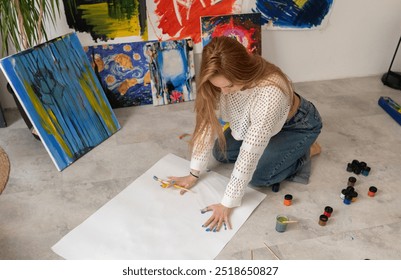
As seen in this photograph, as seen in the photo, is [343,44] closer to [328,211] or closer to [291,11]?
[291,11]

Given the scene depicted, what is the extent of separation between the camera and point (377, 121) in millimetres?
2084

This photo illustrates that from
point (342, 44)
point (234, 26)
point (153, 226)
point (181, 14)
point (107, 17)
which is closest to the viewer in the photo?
point (153, 226)

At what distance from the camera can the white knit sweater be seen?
1.27 m

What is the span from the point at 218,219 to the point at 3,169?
3.35 feet

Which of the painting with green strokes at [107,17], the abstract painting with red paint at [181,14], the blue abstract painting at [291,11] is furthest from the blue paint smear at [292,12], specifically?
the painting with green strokes at [107,17]

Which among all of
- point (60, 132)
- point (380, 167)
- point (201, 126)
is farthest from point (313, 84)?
point (60, 132)

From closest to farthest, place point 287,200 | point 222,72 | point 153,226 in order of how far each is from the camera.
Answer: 1. point 222,72
2. point 153,226
3. point 287,200

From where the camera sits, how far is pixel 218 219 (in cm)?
139

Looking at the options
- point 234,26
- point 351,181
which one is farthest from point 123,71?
Result: point 351,181

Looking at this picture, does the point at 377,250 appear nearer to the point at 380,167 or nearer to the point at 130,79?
the point at 380,167

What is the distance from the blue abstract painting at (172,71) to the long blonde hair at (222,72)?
795 mm

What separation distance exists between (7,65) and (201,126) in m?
0.85

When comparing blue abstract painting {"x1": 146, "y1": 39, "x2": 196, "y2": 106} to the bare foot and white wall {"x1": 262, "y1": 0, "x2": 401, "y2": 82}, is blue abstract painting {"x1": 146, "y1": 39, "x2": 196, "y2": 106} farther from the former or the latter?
the bare foot

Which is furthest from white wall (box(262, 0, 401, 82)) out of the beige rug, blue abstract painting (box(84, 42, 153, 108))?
the beige rug
